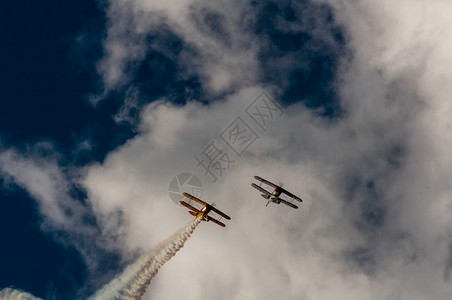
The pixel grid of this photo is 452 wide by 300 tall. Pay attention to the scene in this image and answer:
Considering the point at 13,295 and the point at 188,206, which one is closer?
the point at 13,295

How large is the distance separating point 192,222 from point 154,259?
17.0m

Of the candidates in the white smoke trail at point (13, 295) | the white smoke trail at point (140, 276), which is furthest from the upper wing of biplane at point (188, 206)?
the white smoke trail at point (13, 295)

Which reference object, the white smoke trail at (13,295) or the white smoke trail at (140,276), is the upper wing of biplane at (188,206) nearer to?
the white smoke trail at (140,276)

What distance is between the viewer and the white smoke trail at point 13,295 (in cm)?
11831

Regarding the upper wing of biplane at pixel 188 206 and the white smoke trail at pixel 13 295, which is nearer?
the white smoke trail at pixel 13 295

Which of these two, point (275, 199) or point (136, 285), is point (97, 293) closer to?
point (136, 285)

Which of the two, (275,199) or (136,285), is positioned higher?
(275,199)

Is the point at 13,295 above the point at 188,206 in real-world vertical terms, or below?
below

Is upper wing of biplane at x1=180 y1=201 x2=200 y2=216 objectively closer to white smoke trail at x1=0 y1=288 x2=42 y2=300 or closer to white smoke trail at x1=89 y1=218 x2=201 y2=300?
white smoke trail at x1=89 y1=218 x2=201 y2=300

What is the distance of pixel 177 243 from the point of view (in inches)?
4774

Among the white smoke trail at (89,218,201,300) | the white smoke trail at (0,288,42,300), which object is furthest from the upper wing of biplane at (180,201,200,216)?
the white smoke trail at (0,288,42,300)

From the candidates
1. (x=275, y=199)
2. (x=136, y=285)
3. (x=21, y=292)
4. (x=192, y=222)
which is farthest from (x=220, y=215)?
(x=21, y=292)

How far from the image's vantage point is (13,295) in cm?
11944

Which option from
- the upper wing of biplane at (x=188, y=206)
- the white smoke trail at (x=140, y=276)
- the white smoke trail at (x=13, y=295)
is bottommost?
the white smoke trail at (x=13, y=295)
